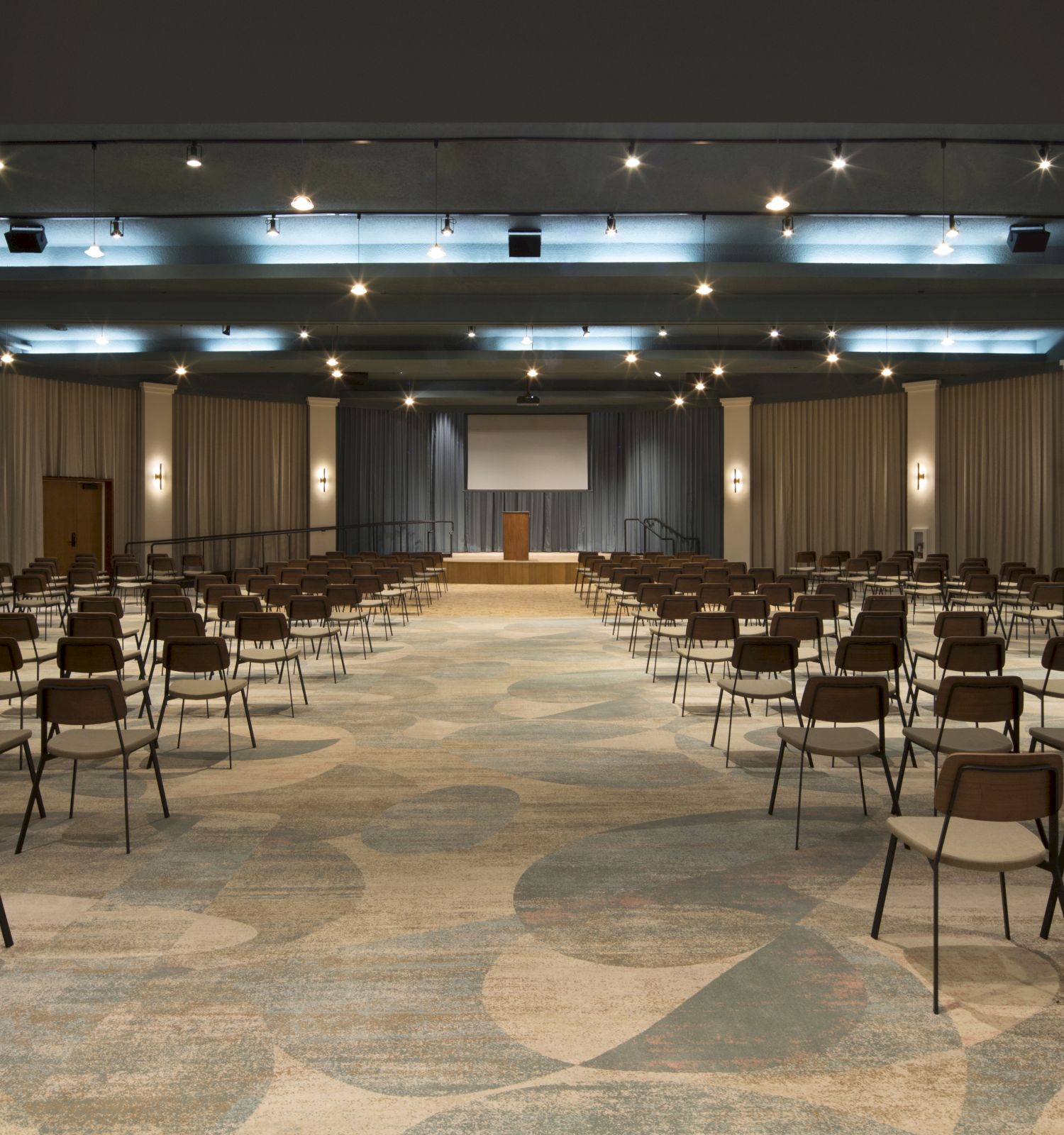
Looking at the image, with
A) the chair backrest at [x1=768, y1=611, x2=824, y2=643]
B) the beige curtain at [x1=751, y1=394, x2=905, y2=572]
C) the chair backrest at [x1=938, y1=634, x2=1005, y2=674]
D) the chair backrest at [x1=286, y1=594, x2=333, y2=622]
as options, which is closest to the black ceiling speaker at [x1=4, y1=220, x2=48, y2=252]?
the chair backrest at [x1=286, y1=594, x2=333, y2=622]

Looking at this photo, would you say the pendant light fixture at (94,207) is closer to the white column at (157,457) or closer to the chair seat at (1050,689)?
the chair seat at (1050,689)

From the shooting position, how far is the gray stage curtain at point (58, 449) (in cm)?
1808

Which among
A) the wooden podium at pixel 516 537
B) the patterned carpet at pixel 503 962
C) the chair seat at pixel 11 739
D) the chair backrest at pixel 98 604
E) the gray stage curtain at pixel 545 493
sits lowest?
the patterned carpet at pixel 503 962

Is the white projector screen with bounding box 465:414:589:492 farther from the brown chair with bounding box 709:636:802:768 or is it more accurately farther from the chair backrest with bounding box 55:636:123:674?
the chair backrest with bounding box 55:636:123:674

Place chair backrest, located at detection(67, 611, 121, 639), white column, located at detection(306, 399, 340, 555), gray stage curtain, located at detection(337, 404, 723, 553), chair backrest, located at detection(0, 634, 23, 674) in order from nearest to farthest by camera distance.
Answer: chair backrest, located at detection(0, 634, 23, 674) < chair backrest, located at detection(67, 611, 121, 639) < white column, located at detection(306, 399, 340, 555) < gray stage curtain, located at detection(337, 404, 723, 553)

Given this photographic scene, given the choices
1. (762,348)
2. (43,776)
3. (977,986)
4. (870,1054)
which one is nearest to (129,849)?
(43,776)

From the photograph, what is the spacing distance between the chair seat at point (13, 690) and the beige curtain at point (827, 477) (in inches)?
740

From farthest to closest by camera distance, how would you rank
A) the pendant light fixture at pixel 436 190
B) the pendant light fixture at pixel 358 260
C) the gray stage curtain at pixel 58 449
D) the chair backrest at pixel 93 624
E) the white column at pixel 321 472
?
the white column at pixel 321 472 → the gray stage curtain at pixel 58 449 → the pendant light fixture at pixel 358 260 → the pendant light fixture at pixel 436 190 → the chair backrest at pixel 93 624

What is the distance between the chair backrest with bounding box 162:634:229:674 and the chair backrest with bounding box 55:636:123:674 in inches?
12.0

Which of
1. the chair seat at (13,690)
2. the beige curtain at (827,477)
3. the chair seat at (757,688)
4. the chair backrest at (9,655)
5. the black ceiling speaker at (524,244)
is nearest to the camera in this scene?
the chair seat at (13,690)

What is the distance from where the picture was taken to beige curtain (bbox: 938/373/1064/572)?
18.0 meters

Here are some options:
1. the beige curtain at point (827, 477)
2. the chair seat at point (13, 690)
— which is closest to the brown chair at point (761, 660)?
the chair seat at point (13, 690)

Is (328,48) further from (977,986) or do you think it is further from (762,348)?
(762,348)

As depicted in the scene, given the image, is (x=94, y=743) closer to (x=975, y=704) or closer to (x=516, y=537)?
(x=975, y=704)
